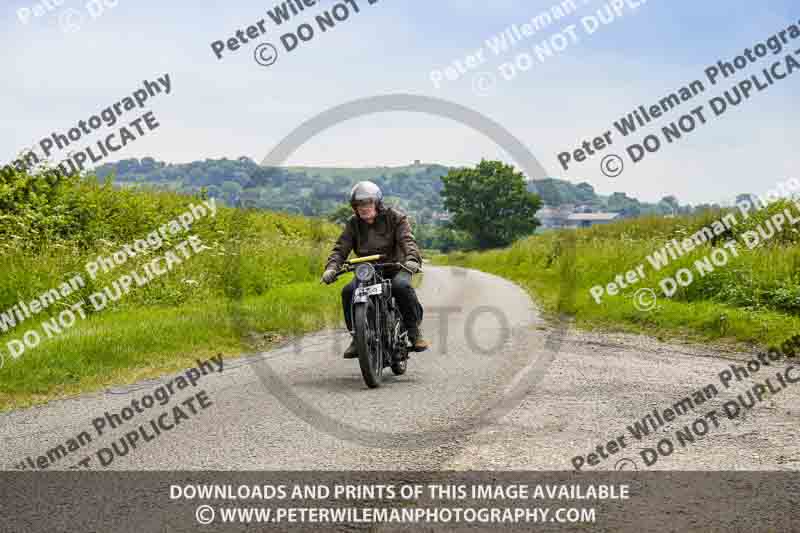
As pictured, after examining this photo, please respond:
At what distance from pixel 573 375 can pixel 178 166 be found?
13010 centimetres

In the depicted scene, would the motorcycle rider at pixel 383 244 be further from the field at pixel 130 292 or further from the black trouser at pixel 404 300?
the field at pixel 130 292

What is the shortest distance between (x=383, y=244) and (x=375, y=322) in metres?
1.15

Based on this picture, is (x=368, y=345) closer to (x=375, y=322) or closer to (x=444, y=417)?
(x=375, y=322)

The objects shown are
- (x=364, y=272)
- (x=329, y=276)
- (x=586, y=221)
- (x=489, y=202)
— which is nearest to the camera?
(x=364, y=272)

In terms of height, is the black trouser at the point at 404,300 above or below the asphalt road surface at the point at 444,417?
above

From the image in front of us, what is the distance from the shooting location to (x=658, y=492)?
4609mm

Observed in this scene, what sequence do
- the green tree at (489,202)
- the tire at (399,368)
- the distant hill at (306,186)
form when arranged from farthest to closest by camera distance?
the green tree at (489,202)
the distant hill at (306,186)
the tire at (399,368)

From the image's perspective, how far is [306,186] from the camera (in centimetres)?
4319

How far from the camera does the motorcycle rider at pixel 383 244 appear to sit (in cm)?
888

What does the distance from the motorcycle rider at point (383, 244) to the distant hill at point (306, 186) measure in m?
0.85

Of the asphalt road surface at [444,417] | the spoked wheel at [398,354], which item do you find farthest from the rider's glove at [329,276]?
the asphalt road surface at [444,417]

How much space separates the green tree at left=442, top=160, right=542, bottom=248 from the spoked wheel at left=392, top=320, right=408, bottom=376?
77310 mm

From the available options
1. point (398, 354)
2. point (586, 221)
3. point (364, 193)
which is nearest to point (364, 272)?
point (364, 193)

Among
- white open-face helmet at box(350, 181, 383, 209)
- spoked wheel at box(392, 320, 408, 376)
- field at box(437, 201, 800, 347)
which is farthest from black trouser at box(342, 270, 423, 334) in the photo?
field at box(437, 201, 800, 347)
